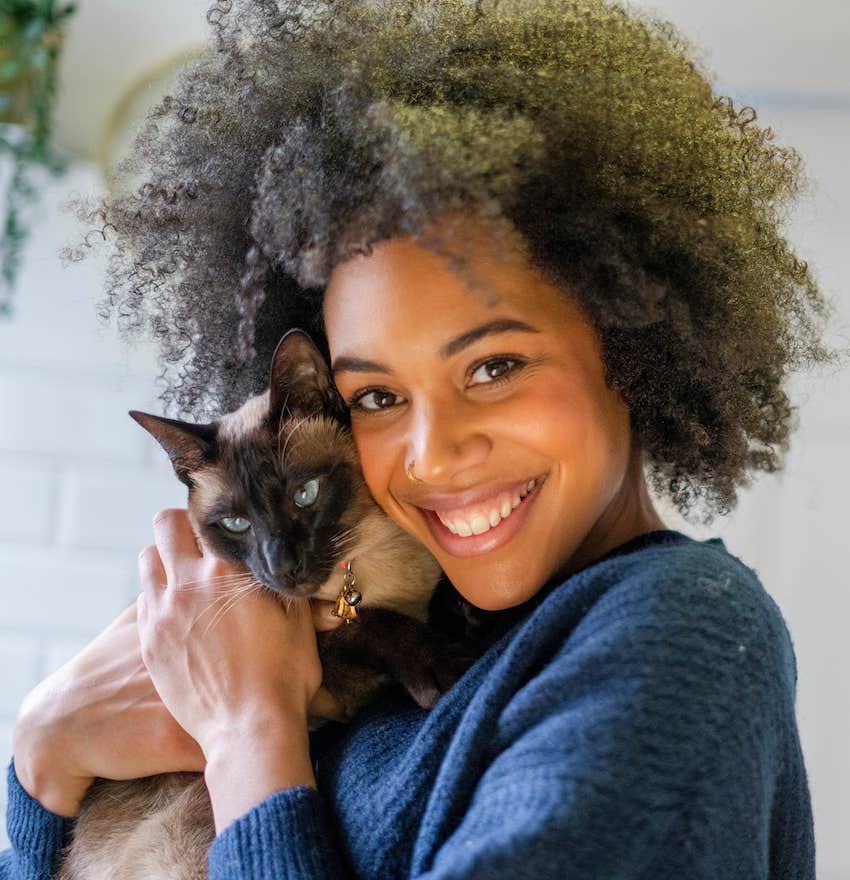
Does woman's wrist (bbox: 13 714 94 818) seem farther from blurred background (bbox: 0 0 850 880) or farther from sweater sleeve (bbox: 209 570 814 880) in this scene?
blurred background (bbox: 0 0 850 880)

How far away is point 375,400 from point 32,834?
843 mm

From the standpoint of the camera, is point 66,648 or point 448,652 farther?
point 66,648

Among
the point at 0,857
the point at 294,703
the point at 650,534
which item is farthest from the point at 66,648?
the point at 650,534

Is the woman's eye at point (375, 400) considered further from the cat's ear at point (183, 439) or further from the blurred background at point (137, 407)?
the blurred background at point (137, 407)

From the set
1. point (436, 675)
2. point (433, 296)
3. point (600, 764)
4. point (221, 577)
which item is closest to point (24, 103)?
point (221, 577)

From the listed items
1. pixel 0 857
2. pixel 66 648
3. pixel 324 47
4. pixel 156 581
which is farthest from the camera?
pixel 66 648

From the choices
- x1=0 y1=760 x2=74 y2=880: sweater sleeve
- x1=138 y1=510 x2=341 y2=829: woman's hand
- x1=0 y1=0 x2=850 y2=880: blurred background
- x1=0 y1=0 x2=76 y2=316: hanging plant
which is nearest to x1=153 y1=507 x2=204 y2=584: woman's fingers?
x1=138 y1=510 x2=341 y2=829: woman's hand

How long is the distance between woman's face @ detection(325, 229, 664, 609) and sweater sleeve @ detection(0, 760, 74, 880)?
766 millimetres

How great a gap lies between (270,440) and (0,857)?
816 millimetres

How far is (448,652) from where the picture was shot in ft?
4.28

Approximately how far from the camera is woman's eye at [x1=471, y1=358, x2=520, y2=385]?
3.60 ft

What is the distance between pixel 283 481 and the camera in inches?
58.6

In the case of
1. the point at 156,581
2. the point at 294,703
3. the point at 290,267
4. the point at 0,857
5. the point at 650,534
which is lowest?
the point at 0,857

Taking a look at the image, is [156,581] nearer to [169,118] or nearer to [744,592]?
[169,118]
